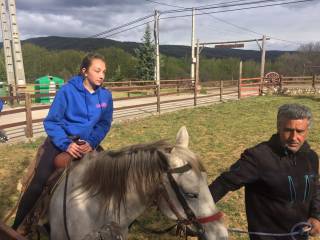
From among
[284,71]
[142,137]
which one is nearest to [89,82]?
[142,137]

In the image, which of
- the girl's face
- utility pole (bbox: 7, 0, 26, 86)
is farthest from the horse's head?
utility pole (bbox: 7, 0, 26, 86)

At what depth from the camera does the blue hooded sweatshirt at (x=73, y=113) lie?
264 cm

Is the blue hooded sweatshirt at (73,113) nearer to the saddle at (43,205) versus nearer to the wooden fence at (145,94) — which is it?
the saddle at (43,205)

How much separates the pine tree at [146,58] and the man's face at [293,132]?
35.1 meters

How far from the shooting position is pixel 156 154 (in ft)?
6.51

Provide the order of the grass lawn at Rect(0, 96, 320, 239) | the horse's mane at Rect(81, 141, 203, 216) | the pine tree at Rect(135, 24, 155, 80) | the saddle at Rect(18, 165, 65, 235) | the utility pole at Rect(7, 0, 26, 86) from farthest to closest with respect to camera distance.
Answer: the pine tree at Rect(135, 24, 155, 80) < the utility pole at Rect(7, 0, 26, 86) < the grass lawn at Rect(0, 96, 320, 239) < the saddle at Rect(18, 165, 65, 235) < the horse's mane at Rect(81, 141, 203, 216)

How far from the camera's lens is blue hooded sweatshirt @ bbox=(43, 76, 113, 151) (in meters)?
2.64

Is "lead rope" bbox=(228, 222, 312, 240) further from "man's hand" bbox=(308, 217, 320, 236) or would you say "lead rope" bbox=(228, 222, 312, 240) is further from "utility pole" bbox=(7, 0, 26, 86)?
"utility pole" bbox=(7, 0, 26, 86)

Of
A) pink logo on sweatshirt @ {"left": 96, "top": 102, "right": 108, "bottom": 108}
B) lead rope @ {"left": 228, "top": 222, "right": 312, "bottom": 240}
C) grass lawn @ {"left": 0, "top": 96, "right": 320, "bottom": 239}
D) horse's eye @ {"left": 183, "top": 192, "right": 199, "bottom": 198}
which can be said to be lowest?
grass lawn @ {"left": 0, "top": 96, "right": 320, "bottom": 239}

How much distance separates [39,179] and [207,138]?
679 centimetres

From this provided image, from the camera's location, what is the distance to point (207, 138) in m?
9.05

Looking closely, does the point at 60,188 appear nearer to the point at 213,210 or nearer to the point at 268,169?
the point at 213,210

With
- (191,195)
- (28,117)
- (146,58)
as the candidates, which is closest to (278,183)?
(191,195)

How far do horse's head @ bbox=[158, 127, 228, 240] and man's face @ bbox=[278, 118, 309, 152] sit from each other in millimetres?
579
